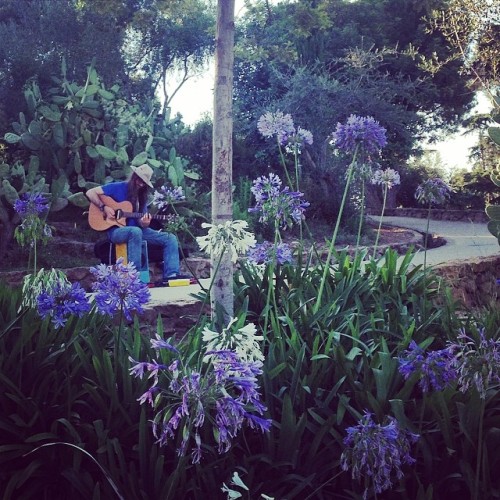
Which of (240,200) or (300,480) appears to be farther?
(240,200)

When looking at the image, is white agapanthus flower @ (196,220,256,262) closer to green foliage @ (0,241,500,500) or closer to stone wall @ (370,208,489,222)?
green foliage @ (0,241,500,500)

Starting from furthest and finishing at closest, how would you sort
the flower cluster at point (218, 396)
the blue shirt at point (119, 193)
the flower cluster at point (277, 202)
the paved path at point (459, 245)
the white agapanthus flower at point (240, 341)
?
the paved path at point (459, 245), the blue shirt at point (119, 193), the flower cluster at point (277, 202), the white agapanthus flower at point (240, 341), the flower cluster at point (218, 396)

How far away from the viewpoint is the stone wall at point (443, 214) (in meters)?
→ 20.8

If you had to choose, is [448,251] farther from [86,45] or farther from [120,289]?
[86,45]

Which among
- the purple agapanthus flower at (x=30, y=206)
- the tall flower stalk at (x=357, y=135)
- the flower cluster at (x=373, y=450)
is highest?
the tall flower stalk at (x=357, y=135)

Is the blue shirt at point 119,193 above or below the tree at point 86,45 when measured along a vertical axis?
below

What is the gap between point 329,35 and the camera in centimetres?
2120

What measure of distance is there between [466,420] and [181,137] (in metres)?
13.0

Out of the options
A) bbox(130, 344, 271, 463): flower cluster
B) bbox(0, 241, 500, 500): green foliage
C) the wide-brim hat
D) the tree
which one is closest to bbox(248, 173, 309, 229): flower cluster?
bbox(0, 241, 500, 500): green foliage

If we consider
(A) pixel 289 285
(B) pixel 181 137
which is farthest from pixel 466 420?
(B) pixel 181 137

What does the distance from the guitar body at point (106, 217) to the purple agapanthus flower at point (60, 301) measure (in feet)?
15.8

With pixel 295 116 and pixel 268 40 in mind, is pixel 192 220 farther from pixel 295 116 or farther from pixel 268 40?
pixel 268 40

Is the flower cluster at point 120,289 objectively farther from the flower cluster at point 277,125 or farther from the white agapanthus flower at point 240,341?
the flower cluster at point 277,125

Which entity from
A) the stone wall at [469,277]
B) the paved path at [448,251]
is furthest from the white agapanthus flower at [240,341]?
the stone wall at [469,277]
